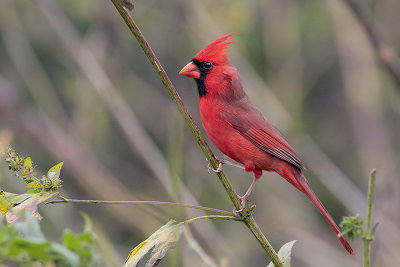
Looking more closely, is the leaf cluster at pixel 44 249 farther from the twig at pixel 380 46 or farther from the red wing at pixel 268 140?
the twig at pixel 380 46

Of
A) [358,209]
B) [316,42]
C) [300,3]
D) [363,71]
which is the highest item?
[300,3]

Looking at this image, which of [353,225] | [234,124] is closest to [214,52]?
[234,124]

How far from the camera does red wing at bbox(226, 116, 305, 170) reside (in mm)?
3109

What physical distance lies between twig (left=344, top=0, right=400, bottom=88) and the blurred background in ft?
3.92

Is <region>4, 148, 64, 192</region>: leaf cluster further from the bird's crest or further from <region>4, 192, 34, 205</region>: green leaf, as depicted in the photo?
the bird's crest

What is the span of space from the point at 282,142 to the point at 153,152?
1.80 meters

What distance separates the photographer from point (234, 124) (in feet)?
10.5

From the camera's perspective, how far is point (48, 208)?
4.65 meters

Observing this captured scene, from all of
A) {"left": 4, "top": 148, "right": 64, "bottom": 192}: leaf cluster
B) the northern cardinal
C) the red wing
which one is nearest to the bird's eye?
the northern cardinal

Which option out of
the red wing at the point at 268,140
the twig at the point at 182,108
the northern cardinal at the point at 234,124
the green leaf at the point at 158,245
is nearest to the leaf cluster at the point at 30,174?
the green leaf at the point at 158,245

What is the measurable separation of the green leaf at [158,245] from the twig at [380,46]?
210 centimetres

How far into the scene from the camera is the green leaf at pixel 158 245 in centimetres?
166

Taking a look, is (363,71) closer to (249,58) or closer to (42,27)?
(249,58)

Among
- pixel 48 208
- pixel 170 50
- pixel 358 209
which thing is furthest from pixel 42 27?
pixel 358 209
